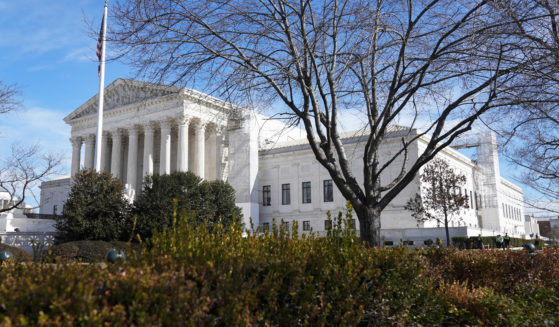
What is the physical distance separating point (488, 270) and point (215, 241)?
17.4 ft

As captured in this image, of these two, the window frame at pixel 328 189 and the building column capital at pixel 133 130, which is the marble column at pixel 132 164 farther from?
the window frame at pixel 328 189

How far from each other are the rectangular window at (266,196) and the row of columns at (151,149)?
28.6 ft

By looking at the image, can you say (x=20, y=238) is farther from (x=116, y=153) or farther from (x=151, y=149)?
(x=116, y=153)

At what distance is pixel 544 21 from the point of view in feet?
27.7

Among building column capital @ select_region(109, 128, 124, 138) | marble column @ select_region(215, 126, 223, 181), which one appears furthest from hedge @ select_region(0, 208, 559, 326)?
building column capital @ select_region(109, 128, 124, 138)

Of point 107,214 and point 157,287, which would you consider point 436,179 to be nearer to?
point 107,214

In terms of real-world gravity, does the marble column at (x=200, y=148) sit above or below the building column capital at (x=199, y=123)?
below

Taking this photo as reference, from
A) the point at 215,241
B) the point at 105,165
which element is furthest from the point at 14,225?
the point at 215,241

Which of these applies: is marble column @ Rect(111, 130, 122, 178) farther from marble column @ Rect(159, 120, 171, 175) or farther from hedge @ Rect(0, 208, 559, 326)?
hedge @ Rect(0, 208, 559, 326)

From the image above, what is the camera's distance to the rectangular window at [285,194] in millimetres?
51206

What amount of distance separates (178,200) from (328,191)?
25186 mm

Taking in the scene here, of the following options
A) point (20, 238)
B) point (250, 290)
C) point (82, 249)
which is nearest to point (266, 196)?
point (20, 238)

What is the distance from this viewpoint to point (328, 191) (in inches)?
1897

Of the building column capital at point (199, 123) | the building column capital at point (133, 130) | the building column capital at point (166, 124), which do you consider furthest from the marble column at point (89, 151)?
the building column capital at point (199, 123)
